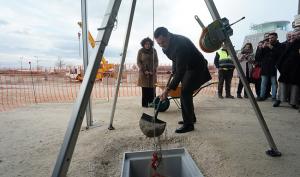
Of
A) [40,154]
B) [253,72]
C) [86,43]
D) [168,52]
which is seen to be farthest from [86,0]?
[253,72]

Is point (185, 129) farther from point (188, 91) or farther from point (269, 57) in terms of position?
point (269, 57)

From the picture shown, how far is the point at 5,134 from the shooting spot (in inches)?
163

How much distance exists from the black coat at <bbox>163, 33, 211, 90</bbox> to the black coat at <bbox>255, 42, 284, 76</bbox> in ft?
11.3

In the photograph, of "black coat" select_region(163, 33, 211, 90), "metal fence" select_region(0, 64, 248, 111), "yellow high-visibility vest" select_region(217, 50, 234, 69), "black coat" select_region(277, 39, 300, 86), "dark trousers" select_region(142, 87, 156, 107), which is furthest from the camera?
"metal fence" select_region(0, 64, 248, 111)

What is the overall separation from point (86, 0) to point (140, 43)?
2135 mm

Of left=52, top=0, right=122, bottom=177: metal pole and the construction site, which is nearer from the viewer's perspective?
left=52, top=0, right=122, bottom=177: metal pole

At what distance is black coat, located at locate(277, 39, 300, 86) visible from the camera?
5371 millimetres

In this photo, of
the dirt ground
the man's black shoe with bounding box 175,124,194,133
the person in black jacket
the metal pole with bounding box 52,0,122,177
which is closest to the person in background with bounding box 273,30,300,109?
the dirt ground

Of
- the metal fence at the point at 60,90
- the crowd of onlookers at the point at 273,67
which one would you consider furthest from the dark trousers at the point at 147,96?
the crowd of onlookers at the point at 273,67

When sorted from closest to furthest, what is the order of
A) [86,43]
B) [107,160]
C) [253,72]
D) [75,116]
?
[75,116], [107,160], [86,43], [253,72]

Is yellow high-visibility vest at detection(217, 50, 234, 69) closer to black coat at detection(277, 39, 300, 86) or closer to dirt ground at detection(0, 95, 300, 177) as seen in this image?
black coat at detection(277, 39, 300, 86)

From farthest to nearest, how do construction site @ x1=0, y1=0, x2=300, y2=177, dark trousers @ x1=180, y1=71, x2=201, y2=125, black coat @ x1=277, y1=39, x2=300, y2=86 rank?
black coat @ x1=277, y1=39, x2=300, y2=86 < dark trousers @ x1=180, y1=71, x2=201, y2=125 < construction site @ x1=0, y1=0, x2=300, y2=177

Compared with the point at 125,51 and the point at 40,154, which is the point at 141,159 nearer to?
the point at 40,154

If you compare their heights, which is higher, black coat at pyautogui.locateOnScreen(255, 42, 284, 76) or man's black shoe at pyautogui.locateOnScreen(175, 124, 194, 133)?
black coat at pyautogui.locateOnScreen(255, 42, 284, 76)
